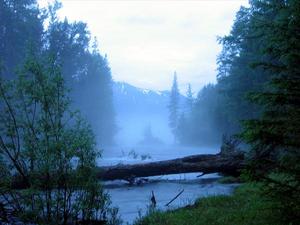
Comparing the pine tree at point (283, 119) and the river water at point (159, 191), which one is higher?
the pine tree at point (283, 119)

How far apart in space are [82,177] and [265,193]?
4113 millimetres

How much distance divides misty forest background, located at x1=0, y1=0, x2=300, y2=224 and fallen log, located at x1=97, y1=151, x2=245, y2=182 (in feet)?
6.12

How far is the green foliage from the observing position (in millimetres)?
9328

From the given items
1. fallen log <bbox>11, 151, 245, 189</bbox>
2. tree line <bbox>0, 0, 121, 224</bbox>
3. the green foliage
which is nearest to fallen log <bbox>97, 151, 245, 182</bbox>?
fallen log <bbox>11, 151, 245, 189</bbox>

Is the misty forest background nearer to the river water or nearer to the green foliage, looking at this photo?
the green foliage

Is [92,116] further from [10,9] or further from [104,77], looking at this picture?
[10,9]

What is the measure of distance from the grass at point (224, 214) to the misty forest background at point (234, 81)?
0.53 meters

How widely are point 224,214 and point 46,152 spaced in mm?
4543

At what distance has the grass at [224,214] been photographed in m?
9.02

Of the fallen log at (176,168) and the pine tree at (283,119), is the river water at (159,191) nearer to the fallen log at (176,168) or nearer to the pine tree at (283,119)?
the fallen log at (176,168)

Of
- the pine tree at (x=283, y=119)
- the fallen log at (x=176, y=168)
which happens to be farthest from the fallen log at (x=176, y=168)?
the pine tree at (x=283, y=119)

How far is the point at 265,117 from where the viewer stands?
29.2ft

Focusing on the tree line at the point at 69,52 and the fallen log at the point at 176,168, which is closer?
the fallen log at the point at 176,168

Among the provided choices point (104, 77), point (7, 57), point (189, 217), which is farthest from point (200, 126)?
point (189, 217)
